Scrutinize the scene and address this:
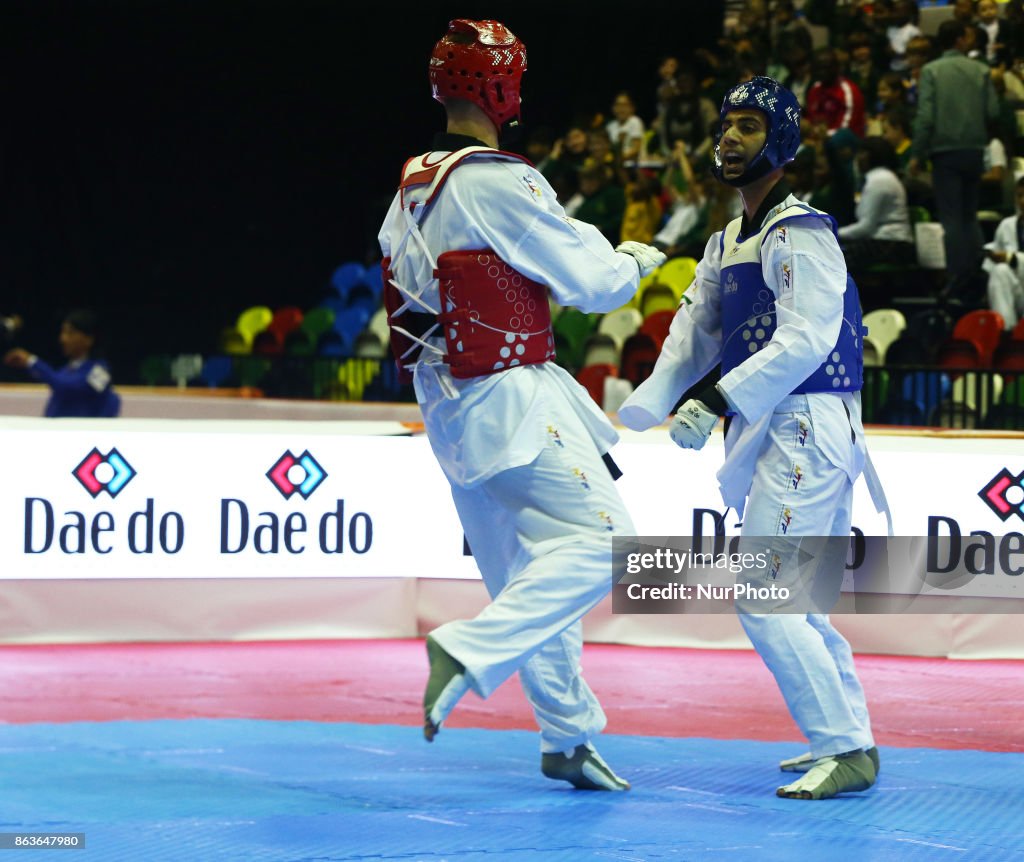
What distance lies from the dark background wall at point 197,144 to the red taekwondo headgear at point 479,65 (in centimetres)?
1264

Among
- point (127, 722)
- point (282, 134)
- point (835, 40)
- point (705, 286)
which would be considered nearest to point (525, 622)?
point (705, 286)

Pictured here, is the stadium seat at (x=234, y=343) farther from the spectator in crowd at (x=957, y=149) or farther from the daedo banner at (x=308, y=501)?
the daedo banner at (x=308, y=501)

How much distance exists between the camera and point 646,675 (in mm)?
6816

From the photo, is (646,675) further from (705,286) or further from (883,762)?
(705,286)

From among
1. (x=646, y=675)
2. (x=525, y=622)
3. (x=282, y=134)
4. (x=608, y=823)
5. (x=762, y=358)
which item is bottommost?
(x=646, y=675)

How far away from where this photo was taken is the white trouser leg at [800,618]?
4.52m

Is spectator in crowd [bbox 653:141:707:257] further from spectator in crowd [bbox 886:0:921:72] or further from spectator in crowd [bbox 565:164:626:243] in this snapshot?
spectator in crowd [bbox 886:0:921:72]

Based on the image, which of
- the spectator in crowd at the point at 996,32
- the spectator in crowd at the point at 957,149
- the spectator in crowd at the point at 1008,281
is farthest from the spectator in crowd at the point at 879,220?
the spectator in crowd at the point at 996,32

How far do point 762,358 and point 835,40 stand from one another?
11.8 m

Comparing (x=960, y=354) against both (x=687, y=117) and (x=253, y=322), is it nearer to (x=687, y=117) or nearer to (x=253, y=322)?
(x=687, y=117)

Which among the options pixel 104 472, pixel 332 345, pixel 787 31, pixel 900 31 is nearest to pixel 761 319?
pixel 104 472

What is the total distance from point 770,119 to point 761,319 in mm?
589

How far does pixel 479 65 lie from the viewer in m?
4.34

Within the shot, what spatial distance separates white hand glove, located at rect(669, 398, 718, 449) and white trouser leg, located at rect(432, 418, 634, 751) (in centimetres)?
27
